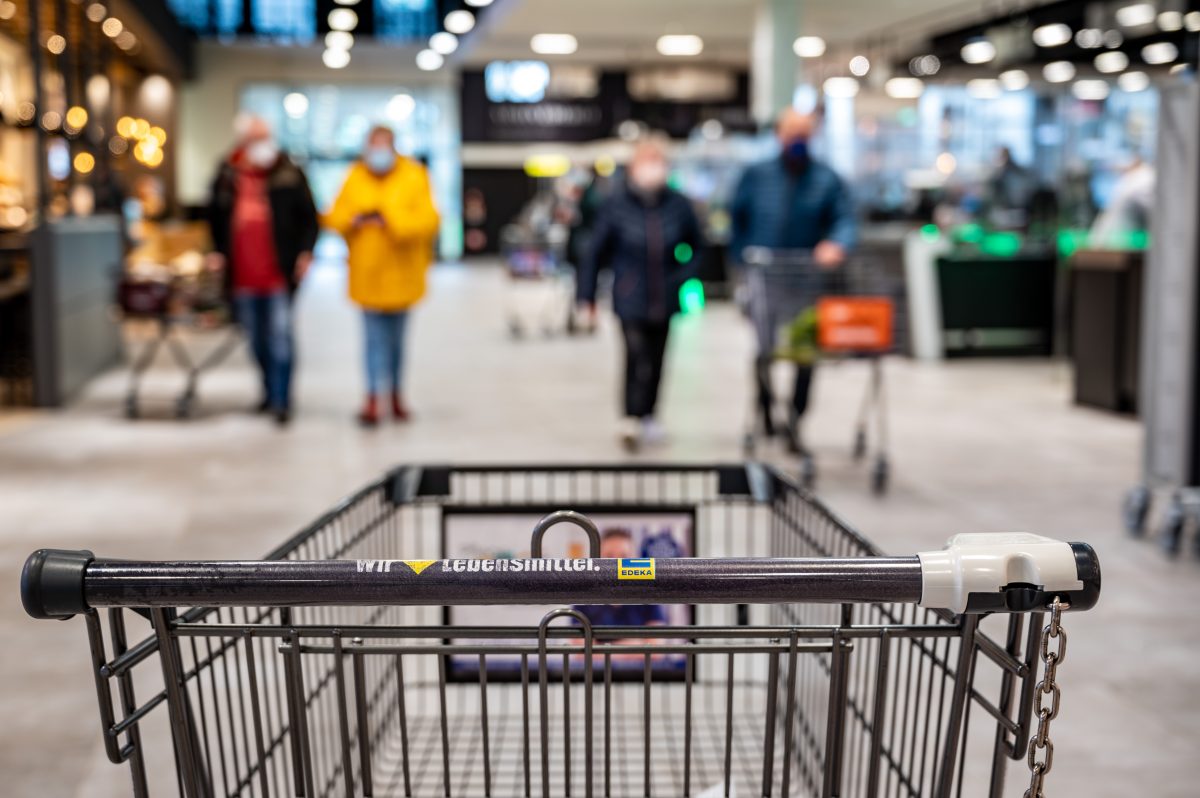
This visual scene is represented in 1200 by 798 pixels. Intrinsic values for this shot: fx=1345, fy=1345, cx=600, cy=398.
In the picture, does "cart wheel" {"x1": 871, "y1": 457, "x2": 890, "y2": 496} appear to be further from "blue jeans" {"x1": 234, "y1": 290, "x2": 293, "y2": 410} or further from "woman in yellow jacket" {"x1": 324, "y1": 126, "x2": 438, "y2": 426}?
"blue jeans" {"x1": 234, "y1": 290, "x2": 293, "y2": 410}

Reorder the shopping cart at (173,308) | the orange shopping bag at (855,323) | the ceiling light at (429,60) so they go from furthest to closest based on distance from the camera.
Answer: the ceiling light at (429,60) < the shopping cart at (173,308) < the orange shopping bag at (855,323)

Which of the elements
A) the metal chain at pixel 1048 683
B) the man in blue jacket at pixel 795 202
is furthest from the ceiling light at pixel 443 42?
the metal chain at pixel 1048 683

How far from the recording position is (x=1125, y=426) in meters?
8.31

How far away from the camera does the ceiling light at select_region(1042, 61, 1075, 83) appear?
26.2m

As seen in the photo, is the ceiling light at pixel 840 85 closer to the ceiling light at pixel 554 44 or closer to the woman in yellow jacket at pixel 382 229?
the ceiling light at pixel 554 44

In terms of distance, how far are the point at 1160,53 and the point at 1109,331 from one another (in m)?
17.9

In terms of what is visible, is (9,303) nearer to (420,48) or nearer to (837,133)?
(837,133)

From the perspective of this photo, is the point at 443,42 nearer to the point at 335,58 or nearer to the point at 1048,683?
the point at 335,58

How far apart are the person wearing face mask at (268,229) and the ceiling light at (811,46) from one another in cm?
1677

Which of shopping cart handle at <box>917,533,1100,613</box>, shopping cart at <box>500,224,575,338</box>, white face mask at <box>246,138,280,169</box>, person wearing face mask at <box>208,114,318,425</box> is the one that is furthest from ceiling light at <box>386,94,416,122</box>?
shopping cart handle at <box>917,533,1100,613</box>

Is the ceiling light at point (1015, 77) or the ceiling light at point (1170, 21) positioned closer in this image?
the ceiling light at point (1170, 21)

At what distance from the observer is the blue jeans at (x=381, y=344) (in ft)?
26.9

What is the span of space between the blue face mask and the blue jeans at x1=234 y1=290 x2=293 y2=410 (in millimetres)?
1008

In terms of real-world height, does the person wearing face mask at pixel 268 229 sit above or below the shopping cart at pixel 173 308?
above
